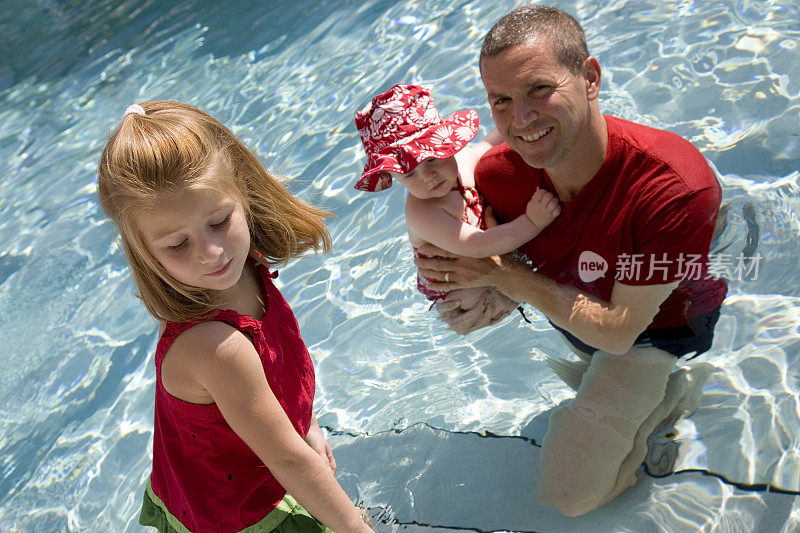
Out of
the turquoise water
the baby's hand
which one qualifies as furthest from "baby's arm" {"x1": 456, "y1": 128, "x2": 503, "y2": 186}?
the turquoise water

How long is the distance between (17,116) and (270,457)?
6913 millimetres

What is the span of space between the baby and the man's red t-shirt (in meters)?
0.11

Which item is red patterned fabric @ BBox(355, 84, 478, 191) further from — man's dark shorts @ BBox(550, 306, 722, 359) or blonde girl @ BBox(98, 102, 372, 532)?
man's dark shorts @ BBox(550, 306, 722, 359)

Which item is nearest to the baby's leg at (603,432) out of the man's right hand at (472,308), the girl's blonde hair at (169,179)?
the man's right hand at (472,308)

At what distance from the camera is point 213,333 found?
2346 mm

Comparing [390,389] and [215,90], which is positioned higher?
[215,90]

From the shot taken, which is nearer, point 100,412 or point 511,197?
point 511,197

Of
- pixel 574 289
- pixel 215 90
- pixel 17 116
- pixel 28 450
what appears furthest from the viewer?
pixel 17 116

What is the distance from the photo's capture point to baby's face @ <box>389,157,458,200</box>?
298cm

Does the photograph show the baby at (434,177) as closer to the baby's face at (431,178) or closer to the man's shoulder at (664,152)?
the baby's face at (431,178)

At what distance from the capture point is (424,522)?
3.27m

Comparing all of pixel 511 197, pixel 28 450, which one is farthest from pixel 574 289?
pixel 28 450

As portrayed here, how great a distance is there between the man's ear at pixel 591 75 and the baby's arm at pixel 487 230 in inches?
16.1

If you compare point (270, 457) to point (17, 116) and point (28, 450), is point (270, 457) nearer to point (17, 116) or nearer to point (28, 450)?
point (28, 450)
